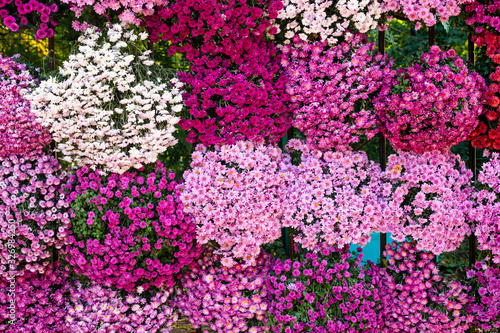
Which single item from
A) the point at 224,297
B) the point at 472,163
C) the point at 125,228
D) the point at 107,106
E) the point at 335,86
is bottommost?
the point at 224,297

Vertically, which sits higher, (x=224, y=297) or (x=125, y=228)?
(x=125, y=228)

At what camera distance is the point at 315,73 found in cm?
281

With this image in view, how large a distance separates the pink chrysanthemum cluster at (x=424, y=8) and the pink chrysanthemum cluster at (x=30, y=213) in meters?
2.30

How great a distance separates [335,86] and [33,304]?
2353 millimetres

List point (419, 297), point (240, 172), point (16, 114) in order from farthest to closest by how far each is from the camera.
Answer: point (419, 297)
point (240, 172)
point (16, 114)

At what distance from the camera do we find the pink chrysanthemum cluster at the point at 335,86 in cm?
280

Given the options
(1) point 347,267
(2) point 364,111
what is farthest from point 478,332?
(2) point 364,111

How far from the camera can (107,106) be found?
2713 mm

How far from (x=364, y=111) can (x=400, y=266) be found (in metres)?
1.09

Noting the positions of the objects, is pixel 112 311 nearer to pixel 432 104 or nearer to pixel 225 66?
pixel 225 66

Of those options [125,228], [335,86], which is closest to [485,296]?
[335,86]

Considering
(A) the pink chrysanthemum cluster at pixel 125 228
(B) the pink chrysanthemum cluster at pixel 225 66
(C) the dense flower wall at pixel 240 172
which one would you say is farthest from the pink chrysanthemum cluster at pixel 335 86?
(A) the pink chrysanthemum cluster at pixel 125 228

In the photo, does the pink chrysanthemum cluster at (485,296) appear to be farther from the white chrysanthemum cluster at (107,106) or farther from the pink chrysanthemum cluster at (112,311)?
the white chrysanthemum cluster at (107,106)

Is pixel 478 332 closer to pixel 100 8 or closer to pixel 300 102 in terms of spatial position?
pixel 300 102
